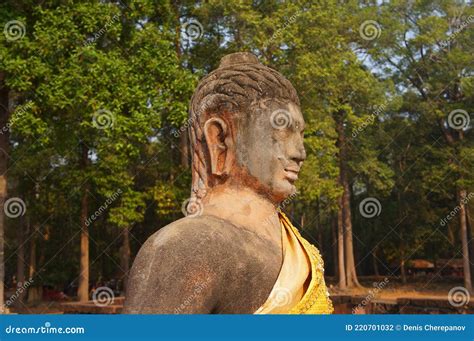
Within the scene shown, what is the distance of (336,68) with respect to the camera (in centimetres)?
1802

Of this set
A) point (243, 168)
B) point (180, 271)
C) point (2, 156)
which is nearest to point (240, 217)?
point (243, 168)

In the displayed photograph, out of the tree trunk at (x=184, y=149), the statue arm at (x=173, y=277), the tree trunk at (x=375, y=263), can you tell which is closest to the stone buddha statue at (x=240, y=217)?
the statue arm at (x=173, y=277)

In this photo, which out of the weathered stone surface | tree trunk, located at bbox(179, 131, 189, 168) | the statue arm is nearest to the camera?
the statue arm

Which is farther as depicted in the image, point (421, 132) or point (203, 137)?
point (421, 132)

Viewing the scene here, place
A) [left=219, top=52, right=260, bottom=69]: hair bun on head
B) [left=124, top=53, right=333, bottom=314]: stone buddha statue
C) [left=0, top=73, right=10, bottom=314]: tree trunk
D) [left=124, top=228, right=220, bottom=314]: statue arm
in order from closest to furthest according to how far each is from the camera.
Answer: [left=124, top=228, right=220, bottom=314]: statue arm, [left=124, top=53, right=333, bottom=314]: stone buddha statue, [left=219, top=52, right=260, bottom=69]: hair bun on head, [left=0, top=73, right=10, bottom=314]: tree trunk

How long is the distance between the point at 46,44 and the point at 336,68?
27.8 feet

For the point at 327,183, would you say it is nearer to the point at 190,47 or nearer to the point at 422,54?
the point at 190,47

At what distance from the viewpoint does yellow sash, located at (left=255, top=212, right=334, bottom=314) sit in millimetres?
3727

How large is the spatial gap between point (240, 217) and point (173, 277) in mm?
811

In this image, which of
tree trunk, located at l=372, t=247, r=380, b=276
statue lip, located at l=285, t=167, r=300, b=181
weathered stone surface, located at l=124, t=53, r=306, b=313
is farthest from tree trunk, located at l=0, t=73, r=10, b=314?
tree trunk, located at l=372, t=247, r=380, b=276

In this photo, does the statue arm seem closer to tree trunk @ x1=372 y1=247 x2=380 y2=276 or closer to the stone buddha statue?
the stone buddha statue

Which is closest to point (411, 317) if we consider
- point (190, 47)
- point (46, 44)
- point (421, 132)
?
point (46, 44)

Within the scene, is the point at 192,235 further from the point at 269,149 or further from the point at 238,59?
the point at 238,59

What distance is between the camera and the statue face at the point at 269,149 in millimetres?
4121
